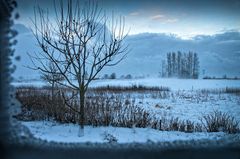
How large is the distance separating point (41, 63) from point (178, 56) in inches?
2988

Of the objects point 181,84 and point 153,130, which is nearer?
point 153,130

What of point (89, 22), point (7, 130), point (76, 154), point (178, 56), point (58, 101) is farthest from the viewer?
point (178, 56)

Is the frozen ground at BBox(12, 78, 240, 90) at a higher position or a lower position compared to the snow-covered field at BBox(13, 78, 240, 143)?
higher

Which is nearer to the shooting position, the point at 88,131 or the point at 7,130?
the point at 7,130

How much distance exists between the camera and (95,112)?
22.8 feet

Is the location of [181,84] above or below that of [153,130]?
above

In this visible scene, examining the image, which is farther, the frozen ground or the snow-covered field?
the frozen ground

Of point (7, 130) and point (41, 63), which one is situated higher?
point (41, 63)

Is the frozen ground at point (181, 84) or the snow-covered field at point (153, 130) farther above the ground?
the frozen ground at point (181, 84)

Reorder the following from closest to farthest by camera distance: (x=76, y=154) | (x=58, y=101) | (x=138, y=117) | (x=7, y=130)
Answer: (x=76, y=154), (x=7, y=130), (x=138, y=117), (x=58, y=101)

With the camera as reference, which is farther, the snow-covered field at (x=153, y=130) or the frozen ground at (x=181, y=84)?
the frozen ground at (x=181, y=84)

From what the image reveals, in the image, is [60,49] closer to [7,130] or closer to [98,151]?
[7,130]

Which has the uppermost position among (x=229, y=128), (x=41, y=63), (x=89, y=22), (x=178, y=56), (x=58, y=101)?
(x=178, y=56)

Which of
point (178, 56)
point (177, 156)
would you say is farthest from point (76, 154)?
point (178, 56)
